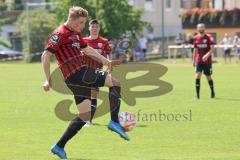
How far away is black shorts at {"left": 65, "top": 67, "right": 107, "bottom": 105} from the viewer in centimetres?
1080

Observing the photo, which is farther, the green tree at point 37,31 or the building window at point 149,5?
the building window at point 149,5

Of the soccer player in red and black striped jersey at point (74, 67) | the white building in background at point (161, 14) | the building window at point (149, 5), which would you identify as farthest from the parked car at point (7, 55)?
the soccer player in red and black striped jersey at point (74, 67)

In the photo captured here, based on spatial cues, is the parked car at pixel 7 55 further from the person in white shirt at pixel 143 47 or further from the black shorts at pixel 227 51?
the black shorts at pixel 227 51

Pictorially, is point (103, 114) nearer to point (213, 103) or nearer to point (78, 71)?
point (213, 103)

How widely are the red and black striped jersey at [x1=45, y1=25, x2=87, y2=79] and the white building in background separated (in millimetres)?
59908

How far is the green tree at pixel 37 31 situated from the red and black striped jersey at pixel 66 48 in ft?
149

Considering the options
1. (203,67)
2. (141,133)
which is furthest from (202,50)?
(141,133)

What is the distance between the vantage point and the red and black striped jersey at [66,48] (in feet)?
34.8

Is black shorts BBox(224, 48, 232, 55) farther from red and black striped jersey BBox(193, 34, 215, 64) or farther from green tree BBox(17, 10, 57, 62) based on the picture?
red and black striped jersey BBox(193, 34, 215, 64)

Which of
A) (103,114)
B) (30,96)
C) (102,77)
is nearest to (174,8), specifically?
(30,96)

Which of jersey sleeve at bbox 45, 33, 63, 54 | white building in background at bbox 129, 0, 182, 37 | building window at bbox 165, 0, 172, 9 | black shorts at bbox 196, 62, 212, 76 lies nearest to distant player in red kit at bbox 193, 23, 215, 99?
black shorts at bbox 196, 62, 212, 76

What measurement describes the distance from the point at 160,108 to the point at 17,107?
3892 mm

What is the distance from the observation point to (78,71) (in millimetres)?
10844

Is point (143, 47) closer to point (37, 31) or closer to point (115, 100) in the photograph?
point (37, 31)
